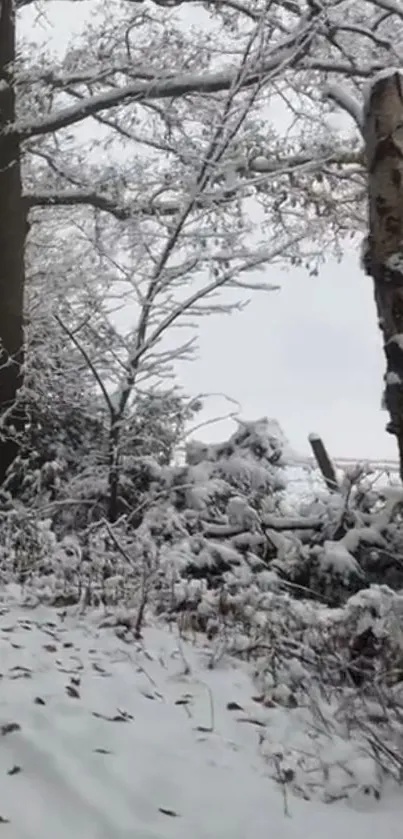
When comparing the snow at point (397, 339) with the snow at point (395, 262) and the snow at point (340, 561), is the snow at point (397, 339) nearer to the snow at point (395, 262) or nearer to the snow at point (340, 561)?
the snow at point (395, 262)

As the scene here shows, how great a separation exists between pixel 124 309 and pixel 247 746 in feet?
→ 20.5

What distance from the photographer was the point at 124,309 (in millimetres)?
8914

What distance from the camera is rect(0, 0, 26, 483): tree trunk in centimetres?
816

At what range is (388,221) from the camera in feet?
14.6

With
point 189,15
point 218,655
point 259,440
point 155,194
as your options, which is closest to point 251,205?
point 155,194

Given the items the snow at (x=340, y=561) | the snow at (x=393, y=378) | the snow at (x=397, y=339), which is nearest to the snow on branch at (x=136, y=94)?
the snow at (x=397, y=339)

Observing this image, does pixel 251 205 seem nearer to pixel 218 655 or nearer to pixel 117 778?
pixel 218 655

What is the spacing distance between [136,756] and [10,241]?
6469 millimetres

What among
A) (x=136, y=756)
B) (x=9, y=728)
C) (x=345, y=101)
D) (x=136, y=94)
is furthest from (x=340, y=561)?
(x=136, y=94)

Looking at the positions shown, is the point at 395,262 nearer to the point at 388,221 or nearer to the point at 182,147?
the point at 388,221

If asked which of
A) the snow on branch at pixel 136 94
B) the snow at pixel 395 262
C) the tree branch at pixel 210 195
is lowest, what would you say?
the snow at pixel 395 262

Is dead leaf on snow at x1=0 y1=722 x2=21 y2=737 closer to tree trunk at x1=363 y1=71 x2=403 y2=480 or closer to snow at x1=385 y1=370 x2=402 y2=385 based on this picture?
tree trunk at x1=363 y1=71 x2=403 y2=480

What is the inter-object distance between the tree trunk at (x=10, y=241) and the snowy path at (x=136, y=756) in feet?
14.6

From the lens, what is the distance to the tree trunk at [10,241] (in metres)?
8.16
